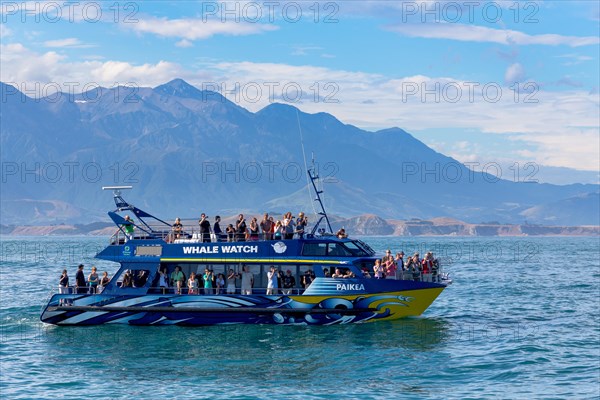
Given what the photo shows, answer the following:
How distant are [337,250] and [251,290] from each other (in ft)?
12.2

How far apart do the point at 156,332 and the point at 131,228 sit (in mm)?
4842

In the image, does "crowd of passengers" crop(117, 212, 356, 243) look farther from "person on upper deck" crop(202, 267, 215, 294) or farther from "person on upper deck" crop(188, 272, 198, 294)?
"person on upper deck" crop(188, 272, 198, 294)

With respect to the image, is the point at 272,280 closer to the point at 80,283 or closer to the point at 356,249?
the point at 356,249

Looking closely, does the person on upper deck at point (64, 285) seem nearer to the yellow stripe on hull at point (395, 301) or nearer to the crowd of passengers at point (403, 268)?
the yellow stripe on hull at point (395, 301)

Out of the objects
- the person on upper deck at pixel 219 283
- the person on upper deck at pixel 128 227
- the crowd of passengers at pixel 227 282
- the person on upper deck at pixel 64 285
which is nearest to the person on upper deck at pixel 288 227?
the crowd of passengers at pixel 227 282

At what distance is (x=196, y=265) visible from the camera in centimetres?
3519

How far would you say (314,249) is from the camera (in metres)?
34.3

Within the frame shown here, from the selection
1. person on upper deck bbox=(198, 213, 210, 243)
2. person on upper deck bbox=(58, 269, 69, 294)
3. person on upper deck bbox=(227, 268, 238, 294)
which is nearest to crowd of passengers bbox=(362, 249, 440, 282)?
person on upper deck bbox=(227, 268, 238, 294)

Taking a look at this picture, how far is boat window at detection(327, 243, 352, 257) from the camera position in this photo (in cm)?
3428

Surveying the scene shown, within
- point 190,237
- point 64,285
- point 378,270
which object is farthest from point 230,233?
point 64,285

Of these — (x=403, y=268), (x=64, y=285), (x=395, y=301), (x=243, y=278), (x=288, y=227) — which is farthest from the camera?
(x=64, y=285)

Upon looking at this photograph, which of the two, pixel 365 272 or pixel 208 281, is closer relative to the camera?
pixel 365 272

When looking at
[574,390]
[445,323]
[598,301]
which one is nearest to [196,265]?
[445,323]

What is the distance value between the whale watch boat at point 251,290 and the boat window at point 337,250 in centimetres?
4
